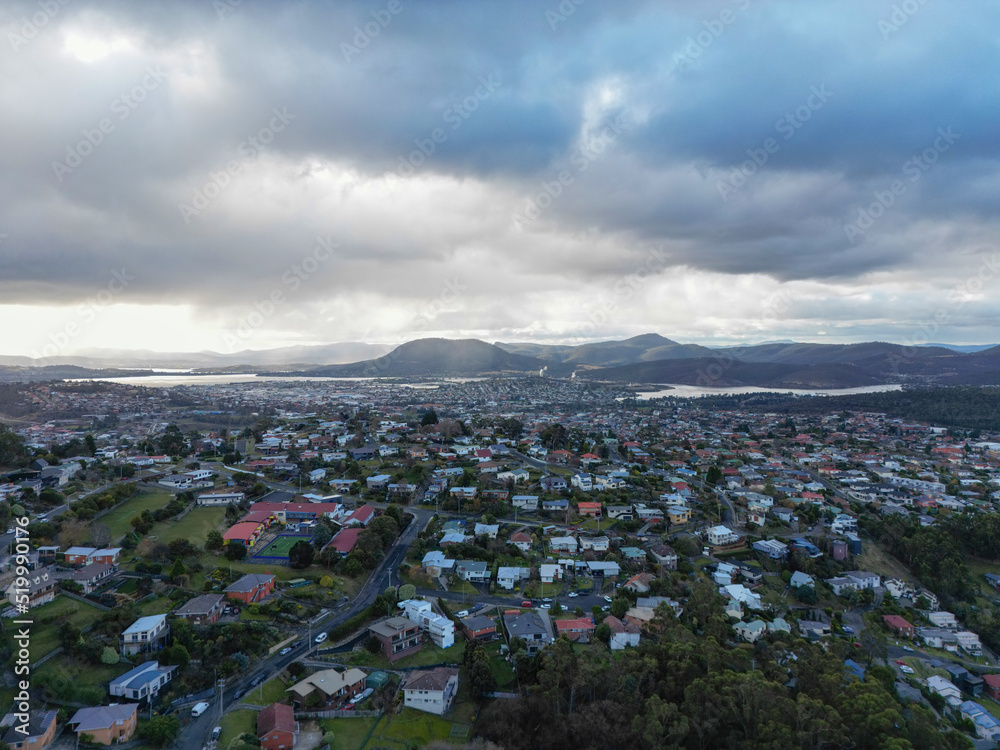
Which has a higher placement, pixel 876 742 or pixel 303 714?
pixel 876 742

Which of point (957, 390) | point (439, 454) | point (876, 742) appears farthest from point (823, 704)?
point (957, 390)

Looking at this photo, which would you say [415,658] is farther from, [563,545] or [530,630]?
[563,545]

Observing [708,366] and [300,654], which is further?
[708,366]

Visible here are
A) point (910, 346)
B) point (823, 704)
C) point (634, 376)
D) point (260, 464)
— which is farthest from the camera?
point (910, 346)

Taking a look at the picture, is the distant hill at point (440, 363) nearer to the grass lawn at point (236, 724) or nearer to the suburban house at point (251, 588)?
the suburban house at point (251, 588)

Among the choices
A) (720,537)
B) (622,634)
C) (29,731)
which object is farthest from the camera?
(720,537)

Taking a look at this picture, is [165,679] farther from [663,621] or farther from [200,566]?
[663,621]

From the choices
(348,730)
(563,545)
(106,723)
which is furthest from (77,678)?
(563,545)

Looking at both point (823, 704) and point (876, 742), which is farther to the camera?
point (823, 704)
